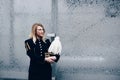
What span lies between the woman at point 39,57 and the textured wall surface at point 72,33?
134cm

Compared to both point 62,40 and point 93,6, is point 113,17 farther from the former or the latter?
point 62,40

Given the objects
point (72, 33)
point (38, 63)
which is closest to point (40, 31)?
point (38, 63)

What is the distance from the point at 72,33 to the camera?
7.13 m

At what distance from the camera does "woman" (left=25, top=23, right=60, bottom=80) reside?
5.74 m

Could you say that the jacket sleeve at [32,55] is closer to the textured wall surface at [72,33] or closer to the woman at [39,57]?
the woman at [39,57]

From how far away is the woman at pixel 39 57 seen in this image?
5.74 meters

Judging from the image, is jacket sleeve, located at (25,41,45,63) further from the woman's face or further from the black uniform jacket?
the woman's face

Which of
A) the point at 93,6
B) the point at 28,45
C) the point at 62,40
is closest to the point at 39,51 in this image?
the point at 28,45

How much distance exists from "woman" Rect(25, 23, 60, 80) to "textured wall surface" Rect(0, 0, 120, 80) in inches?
52.8

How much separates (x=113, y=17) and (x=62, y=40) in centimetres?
118

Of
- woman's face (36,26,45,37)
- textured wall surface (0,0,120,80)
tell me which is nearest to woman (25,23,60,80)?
woman's face (36,26,45,37)

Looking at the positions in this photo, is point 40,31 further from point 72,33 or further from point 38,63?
point 72,33

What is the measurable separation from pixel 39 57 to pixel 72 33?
1610 mm

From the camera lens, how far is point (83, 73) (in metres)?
7.18
